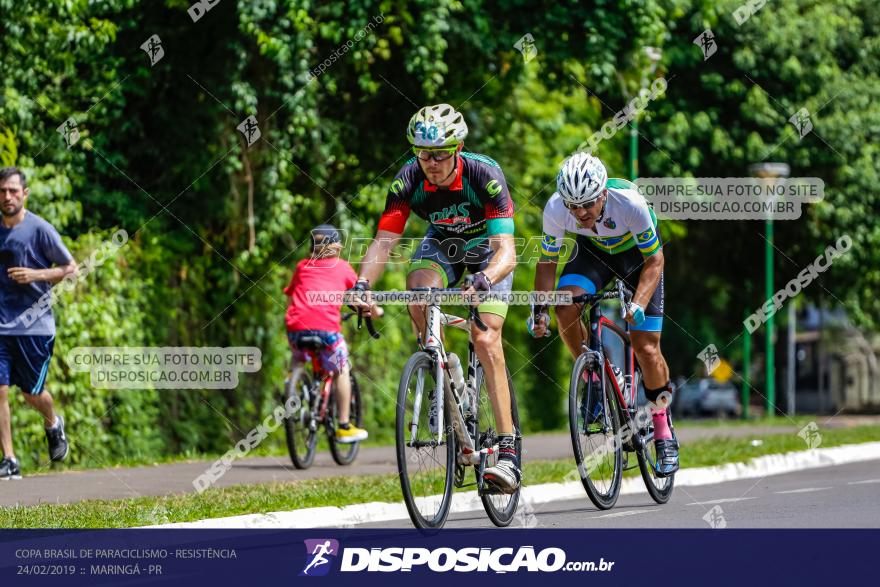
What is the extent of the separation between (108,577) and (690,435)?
1221 cm

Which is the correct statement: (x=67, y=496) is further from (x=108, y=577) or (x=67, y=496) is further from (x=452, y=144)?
(x=452, y=144)

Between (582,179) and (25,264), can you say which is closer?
(582,179)

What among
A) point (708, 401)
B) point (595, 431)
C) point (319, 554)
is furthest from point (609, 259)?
point (708, 401)

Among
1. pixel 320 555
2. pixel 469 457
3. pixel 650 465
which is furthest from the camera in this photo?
pixel 650 465

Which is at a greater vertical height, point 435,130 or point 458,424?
point 435,130

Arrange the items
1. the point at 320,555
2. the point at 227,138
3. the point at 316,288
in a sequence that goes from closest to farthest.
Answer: the point at 320,555 → the point at 316,288 → the point at 227,138

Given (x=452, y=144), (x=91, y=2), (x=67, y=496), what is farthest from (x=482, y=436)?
(x=91, y=2)

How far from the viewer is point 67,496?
32.6 feet

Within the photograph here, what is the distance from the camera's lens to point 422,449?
7.66 metres

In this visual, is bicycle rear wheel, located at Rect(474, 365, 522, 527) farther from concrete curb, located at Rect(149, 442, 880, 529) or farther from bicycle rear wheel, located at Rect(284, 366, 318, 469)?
bicycle rear wheel, located at Rect(284, 366, 318, 469)

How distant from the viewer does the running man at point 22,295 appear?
10672 millimetres

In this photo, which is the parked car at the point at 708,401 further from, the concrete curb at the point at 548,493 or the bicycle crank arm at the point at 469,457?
the bicycle crank arm at the point at 469,457

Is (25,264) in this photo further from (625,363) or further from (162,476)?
(625,363)

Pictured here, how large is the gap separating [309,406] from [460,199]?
4.98 metres
